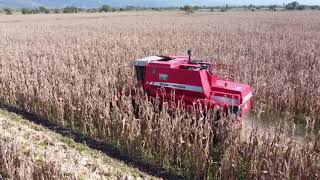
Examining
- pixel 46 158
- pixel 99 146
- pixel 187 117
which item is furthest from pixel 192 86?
pixel 46 158

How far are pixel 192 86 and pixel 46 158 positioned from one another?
298 centimetres

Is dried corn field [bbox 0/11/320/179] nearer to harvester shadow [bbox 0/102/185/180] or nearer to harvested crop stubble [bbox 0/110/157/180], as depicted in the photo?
harvester shadow [bbox 0/102/185/180]

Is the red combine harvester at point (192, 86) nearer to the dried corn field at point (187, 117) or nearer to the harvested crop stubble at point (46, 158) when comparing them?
the dried corn field at point (187, 117)

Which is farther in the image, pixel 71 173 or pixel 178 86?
pixel 178 86

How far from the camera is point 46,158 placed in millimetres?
5039

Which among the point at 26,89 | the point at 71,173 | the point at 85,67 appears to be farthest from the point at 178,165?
the point at 85,67

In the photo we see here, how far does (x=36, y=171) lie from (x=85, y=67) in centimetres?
724

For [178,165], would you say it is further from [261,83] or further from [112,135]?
[261,83]

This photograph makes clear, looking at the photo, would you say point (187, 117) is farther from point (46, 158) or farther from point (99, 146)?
point (46, 158)

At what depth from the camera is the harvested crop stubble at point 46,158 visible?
4.55 metres

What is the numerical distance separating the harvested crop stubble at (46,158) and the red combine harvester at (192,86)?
1.80 m

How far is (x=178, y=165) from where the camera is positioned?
5.89 meters

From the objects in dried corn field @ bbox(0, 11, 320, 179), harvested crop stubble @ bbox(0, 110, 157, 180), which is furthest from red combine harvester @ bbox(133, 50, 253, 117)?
harvested crop stubble @ bbox(0, 110, 157, 180)

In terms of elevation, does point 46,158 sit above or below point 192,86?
below
